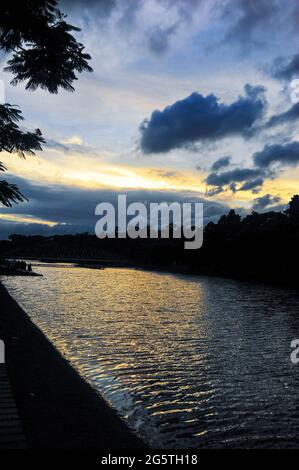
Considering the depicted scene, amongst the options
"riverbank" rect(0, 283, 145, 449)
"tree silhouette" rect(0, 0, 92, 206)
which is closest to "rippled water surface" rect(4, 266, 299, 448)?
"riverbank" rect(0, 283, 145, 449)

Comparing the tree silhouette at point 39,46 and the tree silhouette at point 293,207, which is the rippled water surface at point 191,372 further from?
the tree silhouette at point 293,207

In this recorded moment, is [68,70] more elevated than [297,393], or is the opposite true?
[68,70]

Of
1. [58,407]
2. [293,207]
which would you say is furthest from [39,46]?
[293,207]

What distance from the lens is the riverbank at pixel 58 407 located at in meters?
9.09

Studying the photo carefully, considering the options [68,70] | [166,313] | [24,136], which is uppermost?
[68,70]

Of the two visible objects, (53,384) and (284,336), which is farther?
(284,336)

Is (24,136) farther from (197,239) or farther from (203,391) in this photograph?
(197,239)

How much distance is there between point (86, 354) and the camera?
63.3 ft

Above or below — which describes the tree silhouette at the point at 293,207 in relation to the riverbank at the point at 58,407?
above

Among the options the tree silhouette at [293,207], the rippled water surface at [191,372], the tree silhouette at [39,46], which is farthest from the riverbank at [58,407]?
the tree silhouette at [293,207]
